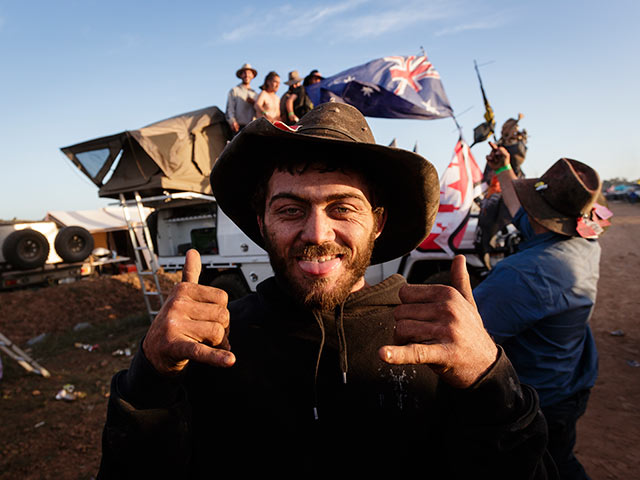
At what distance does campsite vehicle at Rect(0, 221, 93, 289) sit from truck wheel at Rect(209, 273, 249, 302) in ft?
35.6

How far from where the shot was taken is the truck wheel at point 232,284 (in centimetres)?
712

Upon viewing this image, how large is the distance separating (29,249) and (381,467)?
55.8 feet

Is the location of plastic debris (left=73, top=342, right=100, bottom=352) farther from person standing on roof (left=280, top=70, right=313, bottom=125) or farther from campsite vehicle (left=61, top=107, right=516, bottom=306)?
person standing on roof (left=280, top=70, right=313, bottom=125)

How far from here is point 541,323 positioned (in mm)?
2318

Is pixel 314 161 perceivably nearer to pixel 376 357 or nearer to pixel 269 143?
pixel 269 143

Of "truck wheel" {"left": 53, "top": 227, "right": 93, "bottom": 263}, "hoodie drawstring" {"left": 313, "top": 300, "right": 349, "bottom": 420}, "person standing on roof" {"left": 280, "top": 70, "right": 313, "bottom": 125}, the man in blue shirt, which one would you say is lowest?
"truck wheel" {"left": 53, "top": 227, "right": 93, "bottom": 263}

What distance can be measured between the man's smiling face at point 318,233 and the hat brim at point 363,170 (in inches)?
4.7

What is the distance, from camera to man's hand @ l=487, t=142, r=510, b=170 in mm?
3436

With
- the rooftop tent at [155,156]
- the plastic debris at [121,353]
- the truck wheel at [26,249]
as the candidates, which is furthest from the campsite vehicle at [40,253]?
the plastic debris at [121,353]

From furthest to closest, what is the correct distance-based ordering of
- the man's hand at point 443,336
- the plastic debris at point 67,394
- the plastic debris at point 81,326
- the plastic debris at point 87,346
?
1. the plastic debris at point 81,326
2. the plastic debris at point 87,346
3. the plastic debris at point 67,394
4. the man's hand at point 443,336

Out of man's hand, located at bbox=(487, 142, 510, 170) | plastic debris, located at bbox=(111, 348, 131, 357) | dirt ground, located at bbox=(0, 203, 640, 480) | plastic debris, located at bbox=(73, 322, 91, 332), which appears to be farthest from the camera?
plastic debris, located at bbox=(73, 322, 91, 332)

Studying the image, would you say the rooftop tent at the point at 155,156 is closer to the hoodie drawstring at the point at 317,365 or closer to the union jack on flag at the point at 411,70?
the union jack on flag at the point at 411,70

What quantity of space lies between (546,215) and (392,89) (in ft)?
21.9

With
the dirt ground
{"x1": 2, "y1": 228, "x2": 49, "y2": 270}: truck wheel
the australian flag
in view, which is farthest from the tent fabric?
the australian flag
